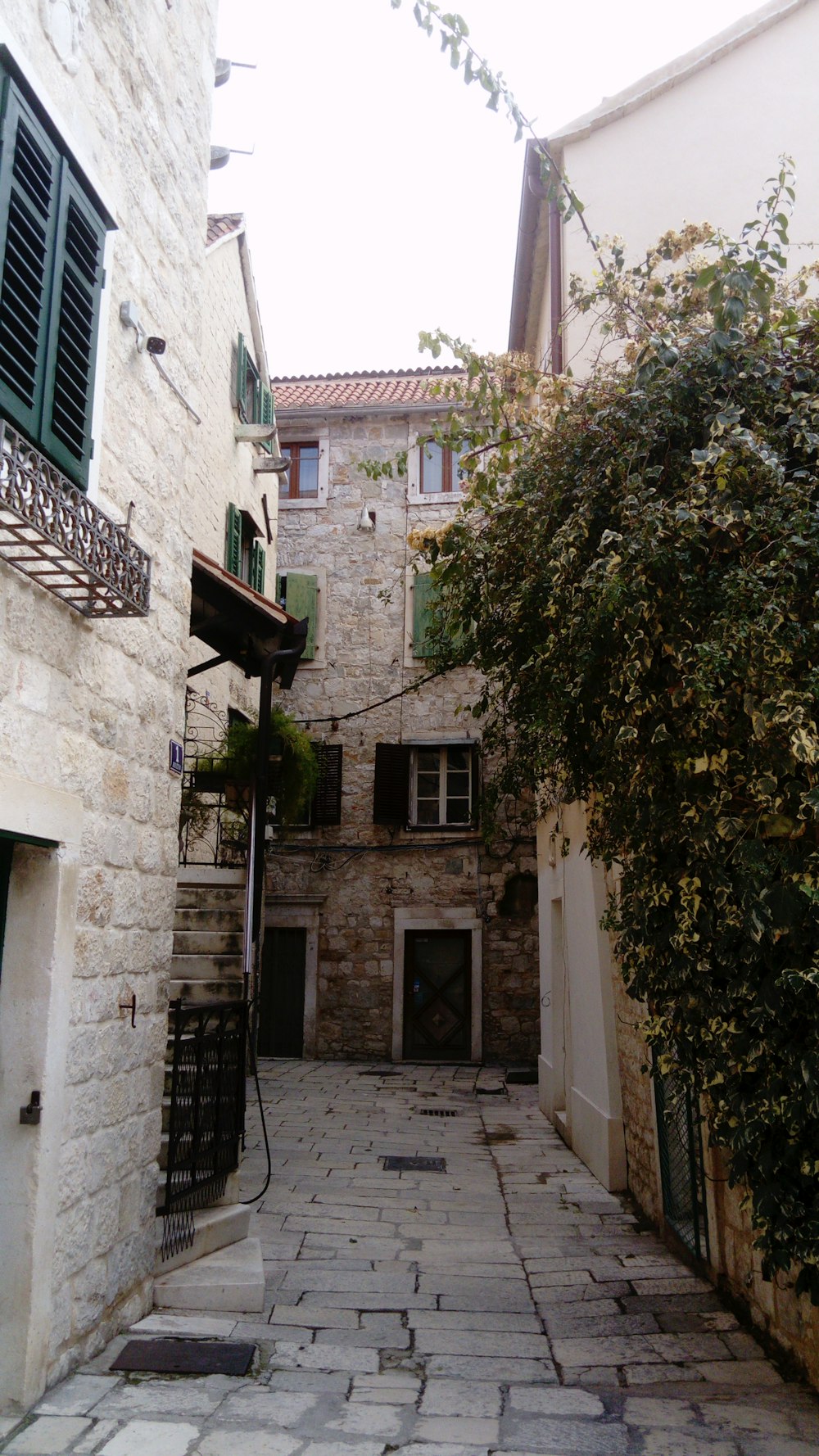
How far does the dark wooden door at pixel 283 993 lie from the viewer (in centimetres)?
1530

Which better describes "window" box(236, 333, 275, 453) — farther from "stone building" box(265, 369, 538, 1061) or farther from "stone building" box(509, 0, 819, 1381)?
"stone building" box(509, 0, 819, 1381)

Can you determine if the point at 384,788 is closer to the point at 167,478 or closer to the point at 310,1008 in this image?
the point at 310,1008

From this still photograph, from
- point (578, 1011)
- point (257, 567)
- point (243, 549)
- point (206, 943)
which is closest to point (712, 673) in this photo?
point (206, 943)

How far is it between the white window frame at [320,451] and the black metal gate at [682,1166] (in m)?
12.1

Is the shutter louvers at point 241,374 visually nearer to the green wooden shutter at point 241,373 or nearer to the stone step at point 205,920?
the green wooden shutter at point 241,373

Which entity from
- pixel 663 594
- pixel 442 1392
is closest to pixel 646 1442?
pixel 442 1392

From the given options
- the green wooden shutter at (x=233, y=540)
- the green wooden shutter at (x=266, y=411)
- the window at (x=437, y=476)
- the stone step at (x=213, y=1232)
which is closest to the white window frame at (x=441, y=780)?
the window at (x=437, y=476)

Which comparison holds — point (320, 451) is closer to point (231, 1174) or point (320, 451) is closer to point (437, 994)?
point (437, 994)

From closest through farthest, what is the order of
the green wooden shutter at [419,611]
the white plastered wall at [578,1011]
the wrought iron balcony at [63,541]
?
the wrought iron balcony at [63,541]
the white plastered wall at [578,1011]
the green wooden shutter at [419,611]

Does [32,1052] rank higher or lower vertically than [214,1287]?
higher

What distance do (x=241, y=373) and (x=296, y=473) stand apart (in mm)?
4342

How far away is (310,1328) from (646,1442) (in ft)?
5.10

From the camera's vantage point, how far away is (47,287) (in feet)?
10.9

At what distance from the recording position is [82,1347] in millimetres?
3633
